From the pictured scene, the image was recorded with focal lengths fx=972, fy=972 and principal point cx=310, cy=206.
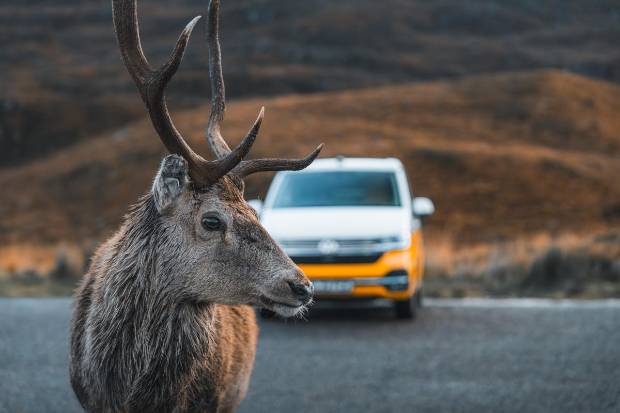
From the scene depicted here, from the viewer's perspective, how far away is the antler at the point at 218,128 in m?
5.36

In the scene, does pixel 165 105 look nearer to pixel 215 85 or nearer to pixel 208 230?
pixel 208 230

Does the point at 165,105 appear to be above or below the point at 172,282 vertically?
above

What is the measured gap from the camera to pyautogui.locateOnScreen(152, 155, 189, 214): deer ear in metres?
4.88

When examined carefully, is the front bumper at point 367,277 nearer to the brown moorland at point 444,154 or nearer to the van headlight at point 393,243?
the van headlight at point 393,243

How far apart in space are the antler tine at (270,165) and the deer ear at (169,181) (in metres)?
0.42

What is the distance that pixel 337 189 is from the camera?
13195 millimetres

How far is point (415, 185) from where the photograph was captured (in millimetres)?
51406

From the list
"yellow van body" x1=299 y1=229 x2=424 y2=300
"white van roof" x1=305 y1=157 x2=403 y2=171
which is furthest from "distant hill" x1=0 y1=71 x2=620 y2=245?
"yellow van body" x1=299 y1=229 x2=424 y2=300

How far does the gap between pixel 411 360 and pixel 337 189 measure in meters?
4.05

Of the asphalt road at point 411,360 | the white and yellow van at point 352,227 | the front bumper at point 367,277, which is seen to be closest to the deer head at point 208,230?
the asphalt road at point 411,360

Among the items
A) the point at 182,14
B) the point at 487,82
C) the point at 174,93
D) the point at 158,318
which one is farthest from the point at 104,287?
the point at 182,14

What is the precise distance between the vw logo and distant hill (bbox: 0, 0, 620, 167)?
72.7 meters

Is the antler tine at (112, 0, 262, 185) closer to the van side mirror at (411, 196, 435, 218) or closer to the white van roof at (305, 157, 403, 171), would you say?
the van side mirror at (411, 196, 435, 218)

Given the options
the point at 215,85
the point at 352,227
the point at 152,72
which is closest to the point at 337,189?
the point at 352,227
